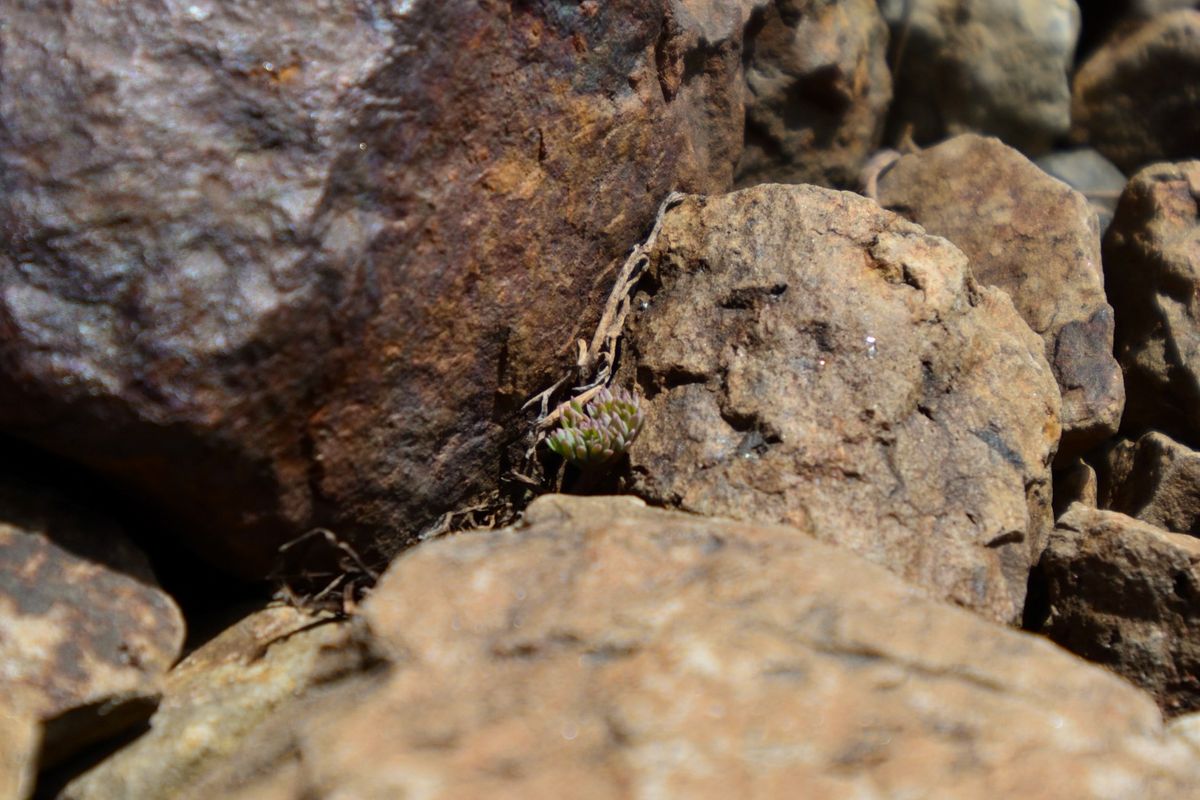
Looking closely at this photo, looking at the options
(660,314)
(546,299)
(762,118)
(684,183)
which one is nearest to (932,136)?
(762,118)

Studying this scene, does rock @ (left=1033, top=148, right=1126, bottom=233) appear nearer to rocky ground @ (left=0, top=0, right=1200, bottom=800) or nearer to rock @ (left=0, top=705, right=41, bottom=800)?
rocky ground @ (left=0, top=0, right=1200, bottom=800)

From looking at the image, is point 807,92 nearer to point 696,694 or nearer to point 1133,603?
point 1133,603

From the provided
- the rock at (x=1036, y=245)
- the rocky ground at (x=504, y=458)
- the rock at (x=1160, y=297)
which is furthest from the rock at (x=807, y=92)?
the rock at (x=1160, y=297)

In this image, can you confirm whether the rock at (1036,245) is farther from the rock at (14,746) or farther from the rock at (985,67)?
the rock at (14,746)

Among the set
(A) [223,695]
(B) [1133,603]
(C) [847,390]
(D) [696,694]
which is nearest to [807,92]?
(C) [847,390]

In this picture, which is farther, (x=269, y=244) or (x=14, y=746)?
(x=269, y=244)

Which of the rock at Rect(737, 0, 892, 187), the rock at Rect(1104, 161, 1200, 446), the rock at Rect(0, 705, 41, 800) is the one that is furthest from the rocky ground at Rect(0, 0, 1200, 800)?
the rock at Rect(737, 0, 892, 187)
